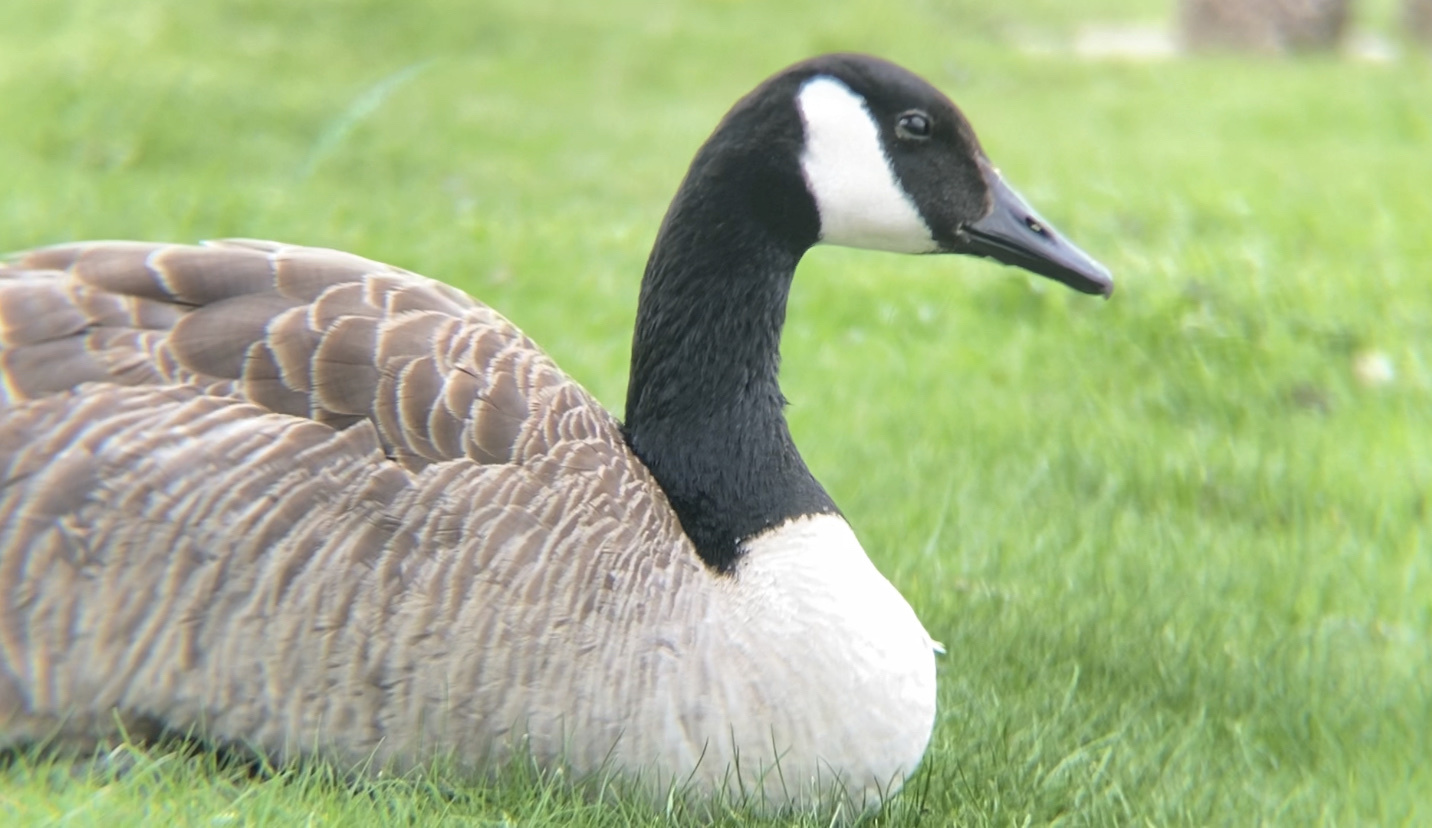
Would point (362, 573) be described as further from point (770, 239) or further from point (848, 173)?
point (848, 173)

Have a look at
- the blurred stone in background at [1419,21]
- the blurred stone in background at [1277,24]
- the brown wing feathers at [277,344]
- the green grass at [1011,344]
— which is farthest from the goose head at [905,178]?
the blurred stone in background at [1419,21]

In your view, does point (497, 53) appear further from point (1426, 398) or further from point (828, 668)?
point (828, 668)

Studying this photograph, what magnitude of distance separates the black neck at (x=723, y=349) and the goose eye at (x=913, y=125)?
0.84 ft

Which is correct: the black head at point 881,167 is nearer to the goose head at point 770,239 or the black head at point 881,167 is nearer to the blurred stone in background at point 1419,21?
the goose head at point 770,239

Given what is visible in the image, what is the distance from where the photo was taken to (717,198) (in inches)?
130

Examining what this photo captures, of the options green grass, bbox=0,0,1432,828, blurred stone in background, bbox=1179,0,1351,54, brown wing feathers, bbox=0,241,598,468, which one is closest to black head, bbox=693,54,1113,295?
brown wing feathers, bbox=0,241,598,468

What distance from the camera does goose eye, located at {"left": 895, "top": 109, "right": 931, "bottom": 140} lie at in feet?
10.9

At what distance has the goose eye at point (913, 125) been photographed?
3.31 m

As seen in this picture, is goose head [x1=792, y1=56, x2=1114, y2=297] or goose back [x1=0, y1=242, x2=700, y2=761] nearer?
goose back [x1=0, y1=242, x2=700, y2=761]

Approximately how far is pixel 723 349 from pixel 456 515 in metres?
0.77

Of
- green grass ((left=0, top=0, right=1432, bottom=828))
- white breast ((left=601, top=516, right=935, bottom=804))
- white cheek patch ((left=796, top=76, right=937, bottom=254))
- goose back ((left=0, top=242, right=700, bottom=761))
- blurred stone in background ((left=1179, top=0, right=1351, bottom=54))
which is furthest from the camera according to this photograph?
blurred stone in background ((left=1179, top=0, right=1351, bottom=54))

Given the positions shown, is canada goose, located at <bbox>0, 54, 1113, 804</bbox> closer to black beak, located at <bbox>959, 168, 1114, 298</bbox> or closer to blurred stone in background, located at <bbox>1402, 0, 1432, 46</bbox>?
black beak, located at <bbox>959, 168, 1114, 298</bbox>

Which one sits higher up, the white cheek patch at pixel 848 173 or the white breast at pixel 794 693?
the white cheek patch at pixel 848 173

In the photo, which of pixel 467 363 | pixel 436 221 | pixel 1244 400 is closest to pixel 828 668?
pixel 467 363
